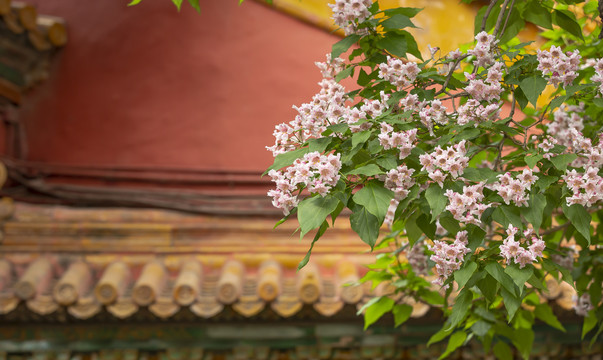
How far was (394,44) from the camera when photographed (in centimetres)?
193

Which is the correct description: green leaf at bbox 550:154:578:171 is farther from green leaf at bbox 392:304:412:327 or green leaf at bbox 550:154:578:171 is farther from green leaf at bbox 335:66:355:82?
green leaf at bbox 392:304:412:327

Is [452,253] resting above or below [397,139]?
below

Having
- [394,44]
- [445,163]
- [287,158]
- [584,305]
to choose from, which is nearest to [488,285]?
[445,163]

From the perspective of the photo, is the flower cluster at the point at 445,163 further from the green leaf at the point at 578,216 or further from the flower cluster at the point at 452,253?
the green leaf at the point at 578,216

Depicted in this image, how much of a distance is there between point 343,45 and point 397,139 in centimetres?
39

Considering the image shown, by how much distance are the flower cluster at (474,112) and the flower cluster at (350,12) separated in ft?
1.20

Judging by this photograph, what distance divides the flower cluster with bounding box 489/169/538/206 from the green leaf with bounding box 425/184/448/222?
128mm

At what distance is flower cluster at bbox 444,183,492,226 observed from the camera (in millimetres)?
1569

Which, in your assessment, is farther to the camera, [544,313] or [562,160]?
[544,313]

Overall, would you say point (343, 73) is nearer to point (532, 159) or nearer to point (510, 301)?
point (532, 159)

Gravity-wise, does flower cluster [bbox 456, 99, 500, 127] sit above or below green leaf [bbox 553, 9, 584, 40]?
below

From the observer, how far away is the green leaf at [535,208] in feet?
5.26

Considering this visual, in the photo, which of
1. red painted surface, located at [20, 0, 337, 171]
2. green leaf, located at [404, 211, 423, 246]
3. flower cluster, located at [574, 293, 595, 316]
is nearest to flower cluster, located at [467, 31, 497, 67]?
green leaf, located at [404, 211, 423, 246]

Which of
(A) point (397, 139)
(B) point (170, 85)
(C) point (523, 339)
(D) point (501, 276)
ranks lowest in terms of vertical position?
(B) point (170, 85)
